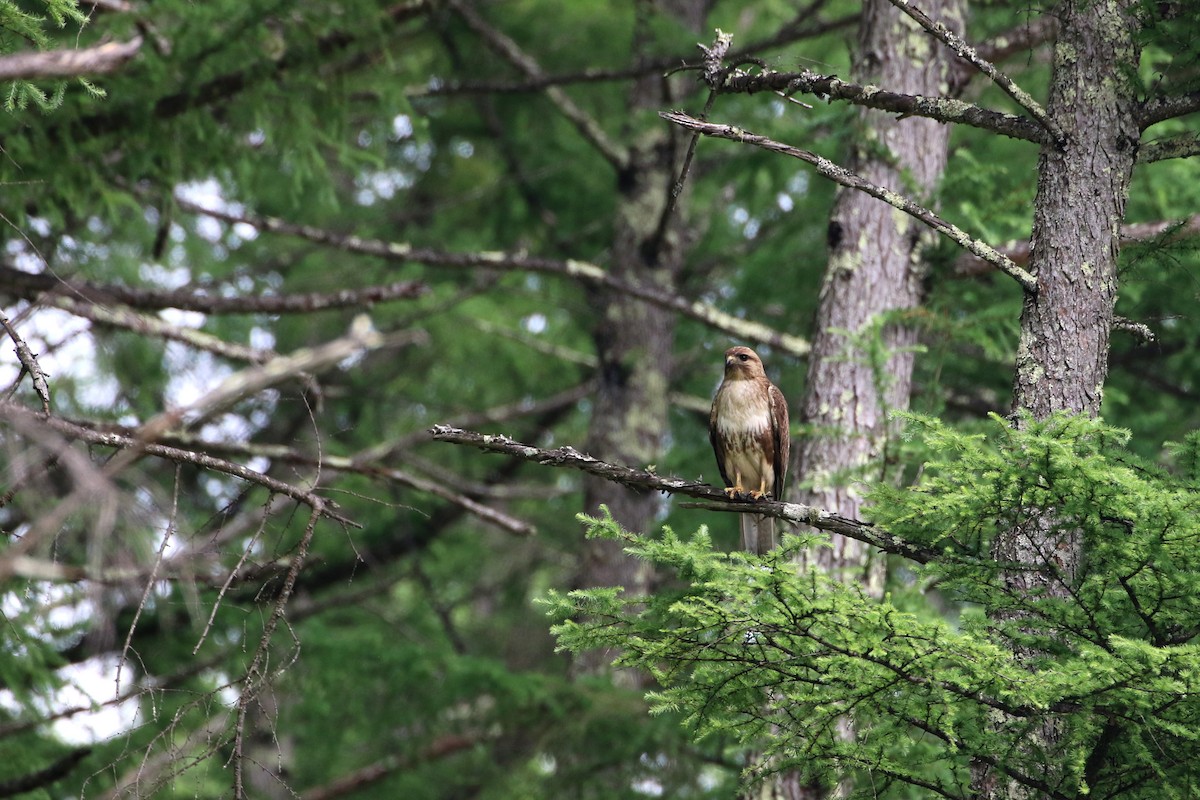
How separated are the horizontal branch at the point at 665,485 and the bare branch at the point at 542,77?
5.31 m

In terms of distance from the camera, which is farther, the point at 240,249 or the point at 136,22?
the point at 240,249

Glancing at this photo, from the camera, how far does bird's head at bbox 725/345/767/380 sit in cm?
692

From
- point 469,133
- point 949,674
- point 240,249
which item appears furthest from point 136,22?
point 240,249

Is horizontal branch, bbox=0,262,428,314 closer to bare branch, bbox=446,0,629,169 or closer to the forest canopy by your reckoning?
the forest canopy

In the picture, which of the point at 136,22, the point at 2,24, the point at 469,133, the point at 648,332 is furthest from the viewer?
the point at 469,133

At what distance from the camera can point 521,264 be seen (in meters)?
7.76

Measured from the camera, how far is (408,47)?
34.3 ft

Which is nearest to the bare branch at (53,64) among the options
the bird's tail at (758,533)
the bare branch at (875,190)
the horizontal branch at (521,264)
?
the bare branch at (875,190)

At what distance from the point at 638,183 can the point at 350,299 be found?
4.38 meters

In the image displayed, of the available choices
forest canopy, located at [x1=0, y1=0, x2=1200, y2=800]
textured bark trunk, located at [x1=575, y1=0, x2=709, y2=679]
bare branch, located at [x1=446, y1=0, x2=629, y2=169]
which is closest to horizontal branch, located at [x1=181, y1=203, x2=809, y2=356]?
forest canopy, located at [x1=0, y1=0, x2=1200, y2=800]

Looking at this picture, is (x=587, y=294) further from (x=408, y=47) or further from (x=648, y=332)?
(x=408, y=47)

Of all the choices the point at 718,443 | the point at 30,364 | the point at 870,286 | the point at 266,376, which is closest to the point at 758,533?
the point at 718,443

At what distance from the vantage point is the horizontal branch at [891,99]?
4.16 m

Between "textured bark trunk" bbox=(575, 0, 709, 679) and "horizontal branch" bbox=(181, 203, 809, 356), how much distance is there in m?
1.67
